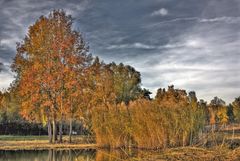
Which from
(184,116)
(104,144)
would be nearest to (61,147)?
(104,144)

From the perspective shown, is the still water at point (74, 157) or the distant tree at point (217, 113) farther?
the still water at point (74, 157)

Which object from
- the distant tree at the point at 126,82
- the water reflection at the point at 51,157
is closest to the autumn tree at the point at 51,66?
the water reflection at the point at 51,157

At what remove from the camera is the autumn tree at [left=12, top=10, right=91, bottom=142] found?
102 ft

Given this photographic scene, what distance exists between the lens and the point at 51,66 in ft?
103

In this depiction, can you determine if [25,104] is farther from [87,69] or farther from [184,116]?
[184,116]

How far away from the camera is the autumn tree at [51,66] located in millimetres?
31172

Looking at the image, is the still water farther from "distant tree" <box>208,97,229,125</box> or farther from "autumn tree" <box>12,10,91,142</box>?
"autumn tree" <box>12,10,91,142</box>

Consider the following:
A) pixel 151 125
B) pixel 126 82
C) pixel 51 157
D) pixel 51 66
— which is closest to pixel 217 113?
pixel 126 82

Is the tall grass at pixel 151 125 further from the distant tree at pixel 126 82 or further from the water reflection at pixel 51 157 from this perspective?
the distant tree at pixel 126 82

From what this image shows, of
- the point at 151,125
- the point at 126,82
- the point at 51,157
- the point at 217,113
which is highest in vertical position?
the point at 126,82

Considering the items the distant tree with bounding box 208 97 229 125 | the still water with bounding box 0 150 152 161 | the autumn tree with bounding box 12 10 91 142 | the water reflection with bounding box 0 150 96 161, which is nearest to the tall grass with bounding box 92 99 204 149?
the distant tree with bounding box 208 97 229 125

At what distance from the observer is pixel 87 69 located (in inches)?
1277

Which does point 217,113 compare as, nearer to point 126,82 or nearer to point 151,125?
point 126,82

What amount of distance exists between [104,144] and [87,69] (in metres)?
8.55
